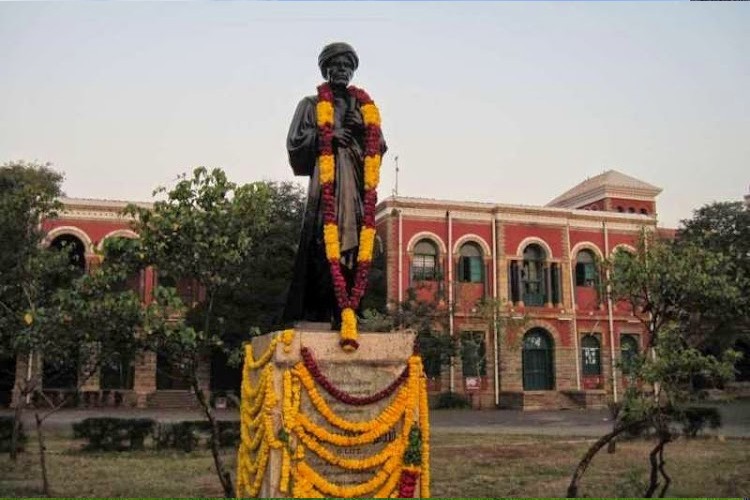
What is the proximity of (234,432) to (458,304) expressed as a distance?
63.4 ft

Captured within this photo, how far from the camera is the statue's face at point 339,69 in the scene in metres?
6.46

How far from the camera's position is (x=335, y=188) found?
6.31 metres

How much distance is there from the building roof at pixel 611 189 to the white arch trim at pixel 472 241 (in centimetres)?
928

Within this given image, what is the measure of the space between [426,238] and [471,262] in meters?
2.66

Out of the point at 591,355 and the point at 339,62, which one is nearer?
the point at 339,62

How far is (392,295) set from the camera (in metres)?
33.4

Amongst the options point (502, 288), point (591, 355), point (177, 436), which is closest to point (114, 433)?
point (177, 436)

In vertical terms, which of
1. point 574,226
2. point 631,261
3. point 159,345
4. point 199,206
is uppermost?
point 574,226

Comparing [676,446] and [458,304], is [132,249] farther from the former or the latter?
[458,304]

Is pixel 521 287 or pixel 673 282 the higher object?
pixel 521 287

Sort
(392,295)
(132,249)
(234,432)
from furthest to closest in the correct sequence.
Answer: (392,295) → (234,432) → (132,249)

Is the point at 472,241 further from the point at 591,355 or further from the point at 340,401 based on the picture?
the point at 340,401

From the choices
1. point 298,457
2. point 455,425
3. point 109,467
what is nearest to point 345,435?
point 298,457

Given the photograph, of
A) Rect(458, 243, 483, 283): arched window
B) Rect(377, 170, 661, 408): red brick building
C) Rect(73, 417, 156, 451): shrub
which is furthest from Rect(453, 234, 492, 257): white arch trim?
Rect(73, 417, 156, 451): shrub
